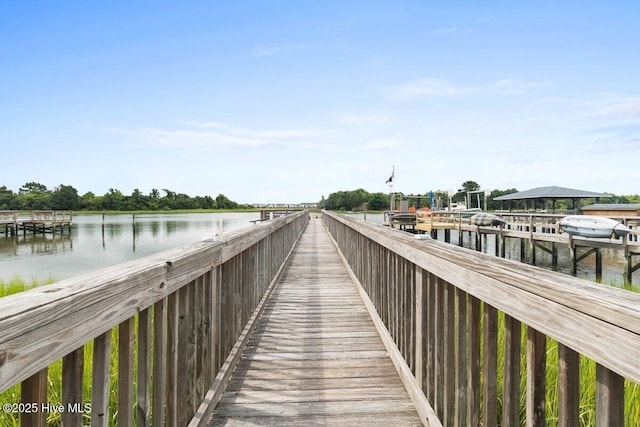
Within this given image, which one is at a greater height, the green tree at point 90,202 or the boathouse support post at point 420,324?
the green tree at point 90,202

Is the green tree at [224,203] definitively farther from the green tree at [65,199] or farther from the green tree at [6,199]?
the green tree at [6,199]

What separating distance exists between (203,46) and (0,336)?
26.3m

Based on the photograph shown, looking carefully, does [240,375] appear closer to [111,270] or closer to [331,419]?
[331,419]

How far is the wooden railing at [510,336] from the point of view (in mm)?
924

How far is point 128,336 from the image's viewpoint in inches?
53.0

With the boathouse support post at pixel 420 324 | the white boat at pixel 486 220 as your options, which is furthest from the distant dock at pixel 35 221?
the boathouse support post at pixel 420 324

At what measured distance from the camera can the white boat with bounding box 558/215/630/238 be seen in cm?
1424

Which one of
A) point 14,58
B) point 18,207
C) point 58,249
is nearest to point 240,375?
point 58,249

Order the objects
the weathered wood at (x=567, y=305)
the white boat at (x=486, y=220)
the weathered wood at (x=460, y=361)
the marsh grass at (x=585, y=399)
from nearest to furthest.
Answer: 1. the weathered wood at (x=567, y=305)
2. the weathered wood at (x=460, y=361)
3. the marsh grass at (x=585, y=399)
4. the white boat at (x=486, y=220)

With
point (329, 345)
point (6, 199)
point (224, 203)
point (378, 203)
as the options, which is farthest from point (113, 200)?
point (329, 345)

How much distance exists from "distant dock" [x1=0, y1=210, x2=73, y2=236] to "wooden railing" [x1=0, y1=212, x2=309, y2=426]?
3841cm

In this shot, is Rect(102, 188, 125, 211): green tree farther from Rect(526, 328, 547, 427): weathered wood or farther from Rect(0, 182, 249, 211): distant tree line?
Rect(526, 328, 547, 427): weathered wood

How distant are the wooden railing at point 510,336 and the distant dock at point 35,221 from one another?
129ft

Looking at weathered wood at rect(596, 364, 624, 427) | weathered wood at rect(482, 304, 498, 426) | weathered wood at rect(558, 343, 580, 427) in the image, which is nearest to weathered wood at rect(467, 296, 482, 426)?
weathered wood at rect(482, 304, 498, 426)
